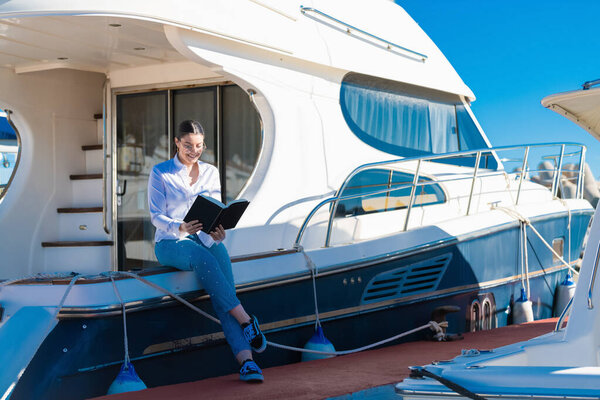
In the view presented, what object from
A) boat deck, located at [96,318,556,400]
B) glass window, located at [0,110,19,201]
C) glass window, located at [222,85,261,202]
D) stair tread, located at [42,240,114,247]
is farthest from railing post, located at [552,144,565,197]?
glass window, located at [0,110,19,201]

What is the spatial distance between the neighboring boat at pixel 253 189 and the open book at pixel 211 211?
50 centimetres

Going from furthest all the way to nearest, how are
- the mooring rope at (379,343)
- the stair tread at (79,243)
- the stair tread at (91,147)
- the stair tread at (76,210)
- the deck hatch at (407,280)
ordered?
the stair tread at (91,147), the stair tread at (76,210), the stair tread at (79,243), the deck hatch at (407,280), the mooring rope at (379,343)

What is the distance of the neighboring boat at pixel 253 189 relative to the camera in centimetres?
409

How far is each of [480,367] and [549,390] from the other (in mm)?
315

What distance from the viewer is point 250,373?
13.2ft

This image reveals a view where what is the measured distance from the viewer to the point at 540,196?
748 centimetres

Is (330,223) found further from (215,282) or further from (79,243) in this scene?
(79,243)

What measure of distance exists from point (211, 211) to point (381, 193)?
8.00ft

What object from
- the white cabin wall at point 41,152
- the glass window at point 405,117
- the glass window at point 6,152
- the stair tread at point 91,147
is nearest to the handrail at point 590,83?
the glass window at point 405,117

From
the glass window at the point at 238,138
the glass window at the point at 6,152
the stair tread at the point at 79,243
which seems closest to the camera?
the glass window at the point at 238,138

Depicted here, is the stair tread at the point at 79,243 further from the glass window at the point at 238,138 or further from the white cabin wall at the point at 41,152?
the glass window at the point at 238,138

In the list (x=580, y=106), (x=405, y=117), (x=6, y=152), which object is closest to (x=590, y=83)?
(x=580, y=106)

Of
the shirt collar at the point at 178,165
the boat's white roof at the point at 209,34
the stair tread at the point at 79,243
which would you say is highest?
the boat's white roof at the point at 209,34

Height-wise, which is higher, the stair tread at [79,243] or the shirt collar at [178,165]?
the shirt collar at [178,165]
